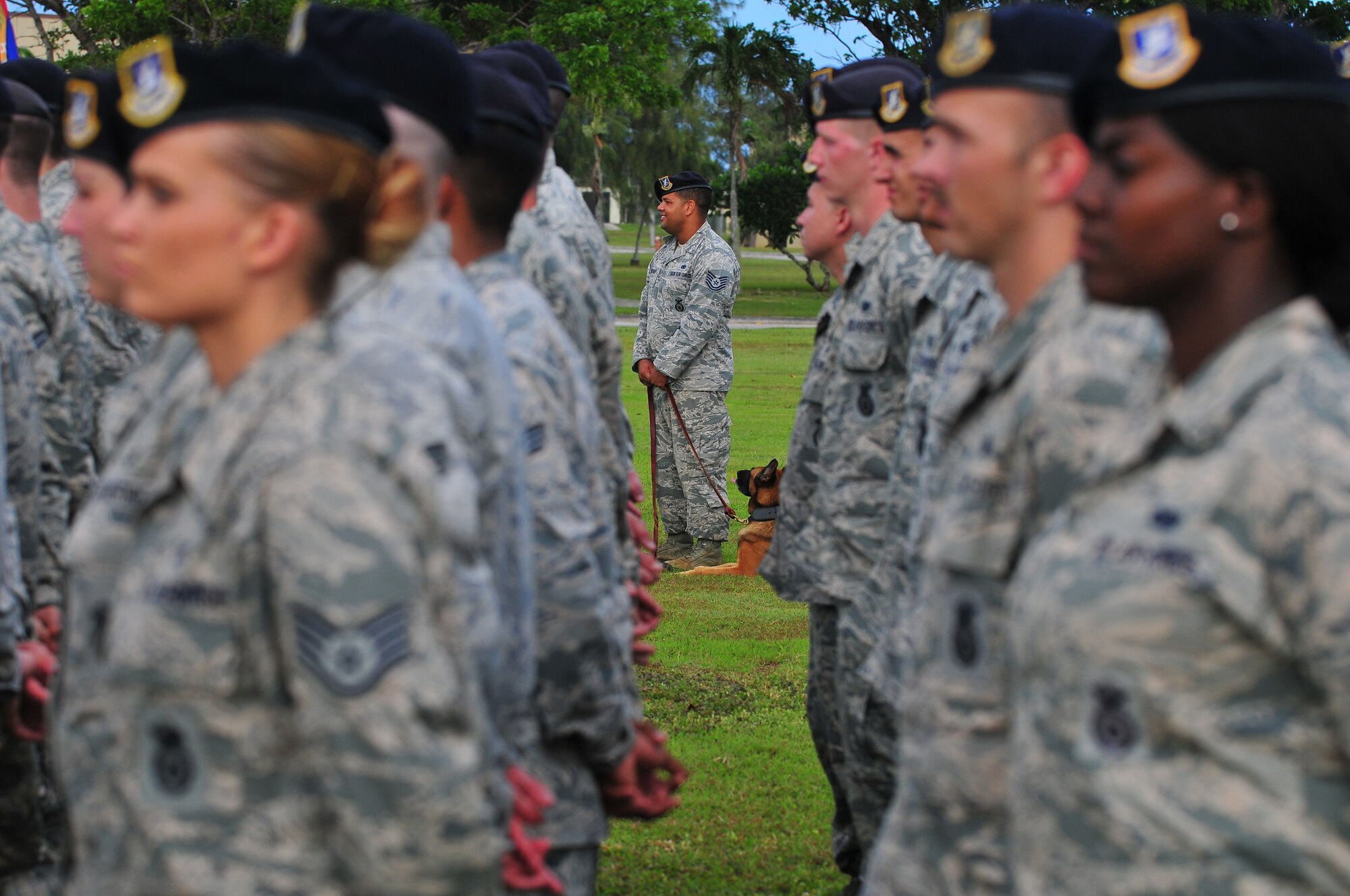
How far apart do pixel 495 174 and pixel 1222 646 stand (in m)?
2.12

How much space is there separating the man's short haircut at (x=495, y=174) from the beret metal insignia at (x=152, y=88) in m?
1.18

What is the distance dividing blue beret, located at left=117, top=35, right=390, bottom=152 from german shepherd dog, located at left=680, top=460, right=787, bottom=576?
660cm

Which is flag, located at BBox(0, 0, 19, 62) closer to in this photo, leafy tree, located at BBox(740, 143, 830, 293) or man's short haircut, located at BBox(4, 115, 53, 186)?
man's short haircut, located at BBox(4, 115, 53, 186)

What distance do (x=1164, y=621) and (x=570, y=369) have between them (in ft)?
5.52

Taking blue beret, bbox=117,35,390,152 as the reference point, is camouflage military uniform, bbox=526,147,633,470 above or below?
below

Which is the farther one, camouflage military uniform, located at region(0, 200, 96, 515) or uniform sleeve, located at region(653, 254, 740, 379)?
uniform sleeve, located at region(653, 254, 740, 379)

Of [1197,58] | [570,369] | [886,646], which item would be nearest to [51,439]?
[570,369]

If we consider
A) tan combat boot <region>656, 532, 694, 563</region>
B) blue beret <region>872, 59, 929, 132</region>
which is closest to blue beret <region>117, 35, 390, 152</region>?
blue beret <region>872, 59, 929, 132</region>

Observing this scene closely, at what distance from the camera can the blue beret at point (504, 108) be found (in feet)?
11.8

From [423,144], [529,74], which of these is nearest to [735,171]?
[529,74]

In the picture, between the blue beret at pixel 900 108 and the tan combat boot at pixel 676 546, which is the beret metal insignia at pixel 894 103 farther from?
the tan combat boot at pixel 676 546

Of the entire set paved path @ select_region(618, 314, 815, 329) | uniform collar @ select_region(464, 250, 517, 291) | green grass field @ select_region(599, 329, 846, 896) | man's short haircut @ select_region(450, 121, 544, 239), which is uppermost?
Result: man's short haircut @ select_region(450, 121, 544, 239)

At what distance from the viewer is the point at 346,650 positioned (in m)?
1.99

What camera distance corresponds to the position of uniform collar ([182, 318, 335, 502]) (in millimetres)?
2094
